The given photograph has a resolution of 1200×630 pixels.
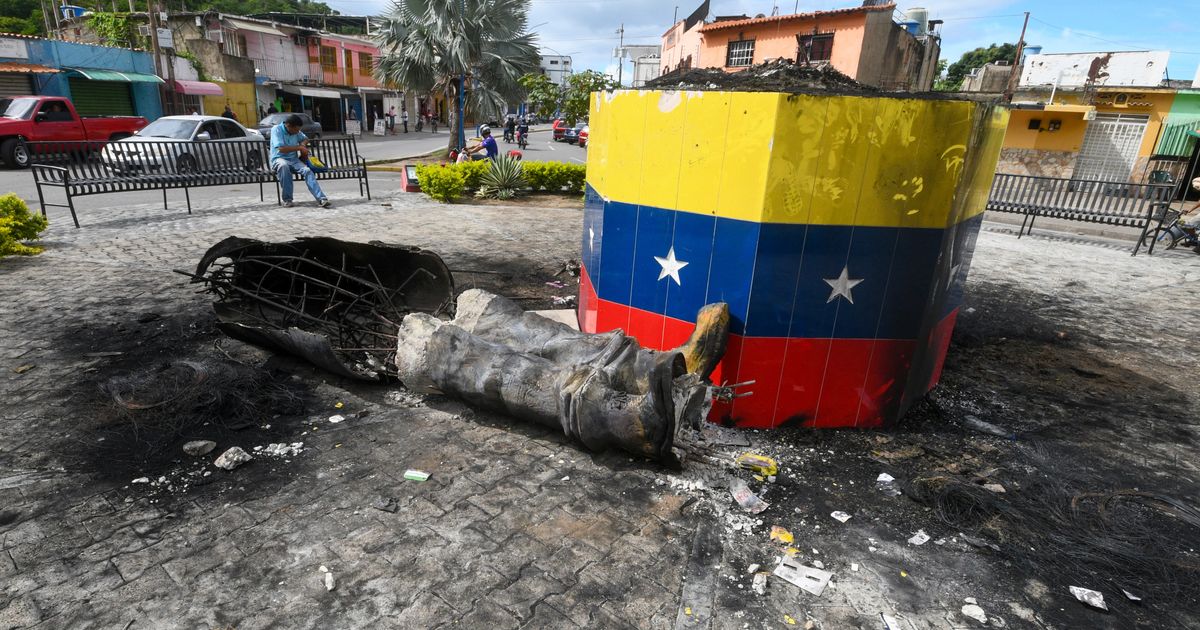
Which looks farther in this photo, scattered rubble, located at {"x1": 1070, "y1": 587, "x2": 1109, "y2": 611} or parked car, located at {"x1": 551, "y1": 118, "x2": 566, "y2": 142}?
parked car, located at {"x1": 551, "y1": 118, "x2": 566, "y2": 142}

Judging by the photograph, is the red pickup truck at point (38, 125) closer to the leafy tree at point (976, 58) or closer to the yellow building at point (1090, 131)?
the yellow building at point (1090, 131)

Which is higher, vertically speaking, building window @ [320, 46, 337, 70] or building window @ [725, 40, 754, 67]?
building window @ [725, 40, 754, 67]

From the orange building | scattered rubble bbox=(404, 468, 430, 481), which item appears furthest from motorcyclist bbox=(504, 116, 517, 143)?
scattered rubble bbox=(404, 468, 430, 481)

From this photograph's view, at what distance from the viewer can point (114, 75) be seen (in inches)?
976

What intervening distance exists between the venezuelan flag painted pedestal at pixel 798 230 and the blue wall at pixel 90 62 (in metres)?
28.7

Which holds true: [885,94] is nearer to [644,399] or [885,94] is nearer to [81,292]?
[644,399]

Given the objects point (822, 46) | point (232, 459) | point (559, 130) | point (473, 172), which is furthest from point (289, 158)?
point (559, 130)

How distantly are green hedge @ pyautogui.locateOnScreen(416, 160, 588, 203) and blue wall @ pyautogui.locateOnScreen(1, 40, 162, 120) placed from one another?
1991 centimetres

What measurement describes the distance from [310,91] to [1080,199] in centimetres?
3626

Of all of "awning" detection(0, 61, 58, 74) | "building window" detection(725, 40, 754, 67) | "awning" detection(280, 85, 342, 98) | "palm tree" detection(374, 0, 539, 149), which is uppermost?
"building window" detection(725, 40, 754, 67)

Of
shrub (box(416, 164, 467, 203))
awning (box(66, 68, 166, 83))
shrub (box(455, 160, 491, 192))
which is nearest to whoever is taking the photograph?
shrub (box(416, 164, 467, 203))

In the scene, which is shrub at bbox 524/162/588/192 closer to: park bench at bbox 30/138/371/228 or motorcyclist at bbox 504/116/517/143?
park bench at bbox 30/138/371/228

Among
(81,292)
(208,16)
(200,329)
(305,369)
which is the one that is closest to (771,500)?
(305,369)

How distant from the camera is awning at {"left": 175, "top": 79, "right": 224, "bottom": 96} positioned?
90.6ft
